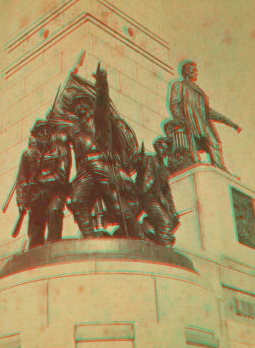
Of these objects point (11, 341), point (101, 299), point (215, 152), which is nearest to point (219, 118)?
point (215, 152)

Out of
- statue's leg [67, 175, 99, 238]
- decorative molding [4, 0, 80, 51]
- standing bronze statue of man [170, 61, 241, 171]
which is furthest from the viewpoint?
decorative molding [4, 0, 80, 51]

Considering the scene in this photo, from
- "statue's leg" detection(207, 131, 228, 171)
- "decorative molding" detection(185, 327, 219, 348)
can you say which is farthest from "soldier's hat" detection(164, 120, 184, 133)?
"decorative molding" detection(185, 327, 219, 348)

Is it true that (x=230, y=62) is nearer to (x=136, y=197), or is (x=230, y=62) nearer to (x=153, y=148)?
(x=153, y=148)

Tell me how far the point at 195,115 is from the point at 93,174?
1.70m

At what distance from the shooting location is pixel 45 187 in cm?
472

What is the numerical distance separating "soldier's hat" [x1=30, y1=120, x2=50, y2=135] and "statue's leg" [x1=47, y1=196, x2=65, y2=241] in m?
0.72

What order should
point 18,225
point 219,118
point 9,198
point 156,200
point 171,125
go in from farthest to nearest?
point 219,118, point 171,125, point 9,198, point 156,200, point 18,225

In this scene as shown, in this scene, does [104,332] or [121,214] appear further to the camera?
[121,214]

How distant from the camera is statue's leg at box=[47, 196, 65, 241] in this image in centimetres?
457

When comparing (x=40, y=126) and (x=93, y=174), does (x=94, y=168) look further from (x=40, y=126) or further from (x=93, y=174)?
(x=40, y=126)

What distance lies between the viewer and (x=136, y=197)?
4.86 meters

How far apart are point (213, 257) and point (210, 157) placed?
1180mm

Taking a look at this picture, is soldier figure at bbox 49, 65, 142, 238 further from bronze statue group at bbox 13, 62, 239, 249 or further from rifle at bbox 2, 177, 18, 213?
rifle at bbox 2, 177, 18, 213

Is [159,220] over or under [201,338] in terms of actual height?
over
